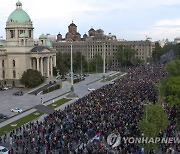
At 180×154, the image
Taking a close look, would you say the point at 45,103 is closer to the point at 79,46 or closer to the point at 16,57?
the point at 16,57

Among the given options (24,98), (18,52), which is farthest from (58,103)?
(18,52)

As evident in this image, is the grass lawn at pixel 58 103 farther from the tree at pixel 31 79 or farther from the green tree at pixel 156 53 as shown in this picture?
the green tree at pixel 156 53

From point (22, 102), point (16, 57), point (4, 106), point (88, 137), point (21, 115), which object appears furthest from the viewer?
point (16, 57)

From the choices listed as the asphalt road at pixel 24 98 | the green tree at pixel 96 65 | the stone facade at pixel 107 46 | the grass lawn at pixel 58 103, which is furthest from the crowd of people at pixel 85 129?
the stone facade at pixel 107 46

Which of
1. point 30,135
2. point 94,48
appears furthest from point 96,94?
point 94,48

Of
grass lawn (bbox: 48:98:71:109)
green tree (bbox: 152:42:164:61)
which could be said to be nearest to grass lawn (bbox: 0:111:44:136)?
grass lawn (bbox: 48:98:71:109)

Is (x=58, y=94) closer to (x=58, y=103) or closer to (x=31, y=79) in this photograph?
(x=31, y=79)
